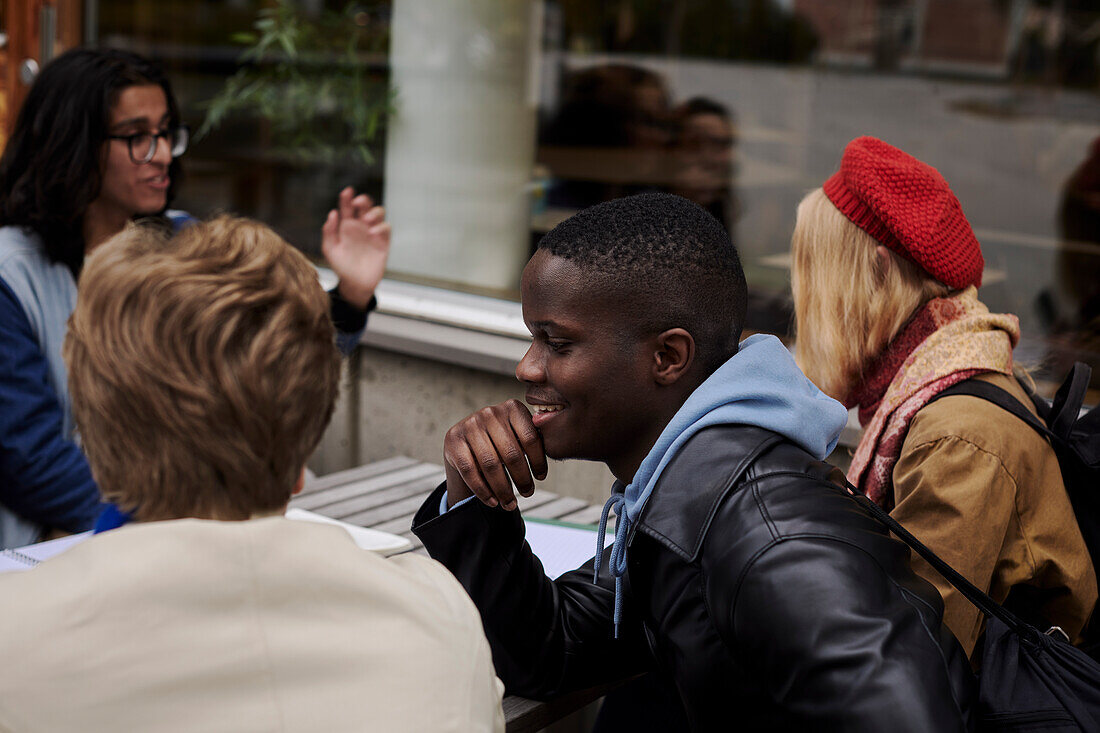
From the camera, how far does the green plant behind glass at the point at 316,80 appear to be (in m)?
4.62

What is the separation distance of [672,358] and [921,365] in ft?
2.37

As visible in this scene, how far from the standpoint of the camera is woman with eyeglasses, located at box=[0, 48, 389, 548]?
103 inches

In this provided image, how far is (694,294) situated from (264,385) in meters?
0.65

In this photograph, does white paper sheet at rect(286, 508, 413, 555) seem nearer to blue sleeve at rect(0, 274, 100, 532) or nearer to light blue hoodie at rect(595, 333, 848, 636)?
blue sleeve at rect(0, 274, 100, 532)

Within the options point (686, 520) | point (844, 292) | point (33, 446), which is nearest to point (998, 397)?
point (844, 292)

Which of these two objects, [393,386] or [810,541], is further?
[393,386]

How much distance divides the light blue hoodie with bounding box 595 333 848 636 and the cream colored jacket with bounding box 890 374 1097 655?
0.43m

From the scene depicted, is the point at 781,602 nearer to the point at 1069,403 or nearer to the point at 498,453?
the point at 498,453

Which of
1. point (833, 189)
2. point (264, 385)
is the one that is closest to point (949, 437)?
point (833, 189)

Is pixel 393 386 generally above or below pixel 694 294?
below

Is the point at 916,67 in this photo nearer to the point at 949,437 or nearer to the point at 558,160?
the point at 558,160

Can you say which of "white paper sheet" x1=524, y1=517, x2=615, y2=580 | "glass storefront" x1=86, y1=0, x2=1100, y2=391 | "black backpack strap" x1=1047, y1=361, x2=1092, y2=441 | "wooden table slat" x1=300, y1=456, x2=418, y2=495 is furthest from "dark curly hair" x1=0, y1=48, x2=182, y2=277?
"black backpack strap" x1=1047, y1=361, x2=1092, y2=441

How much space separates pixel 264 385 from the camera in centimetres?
107

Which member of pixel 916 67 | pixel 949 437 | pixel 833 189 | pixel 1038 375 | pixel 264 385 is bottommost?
pixel 1038 375
